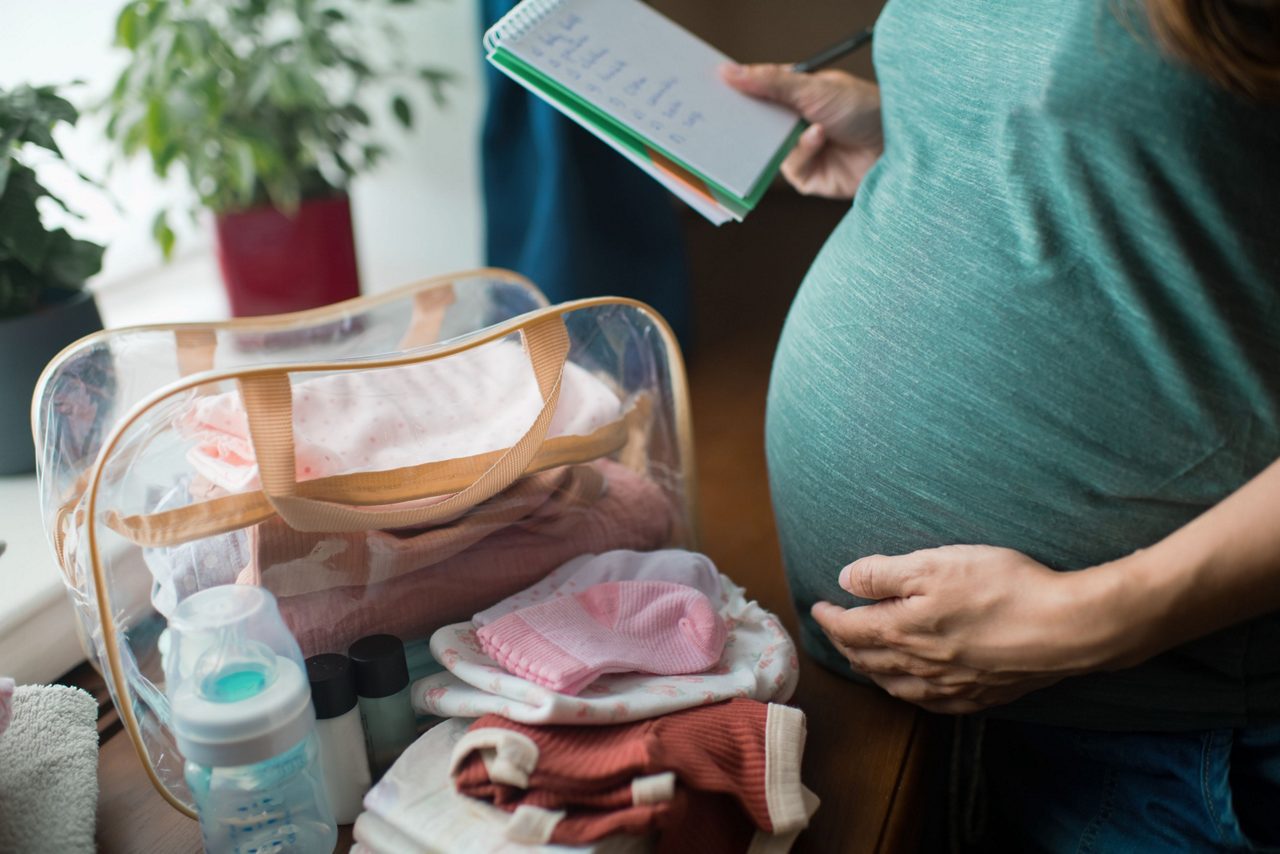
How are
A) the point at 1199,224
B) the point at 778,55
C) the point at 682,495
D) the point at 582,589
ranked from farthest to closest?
1. the point at 778,55
2. the point at 682,495
3. the point at 582,589
4. the point at 1199,224

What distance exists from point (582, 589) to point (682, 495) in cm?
15

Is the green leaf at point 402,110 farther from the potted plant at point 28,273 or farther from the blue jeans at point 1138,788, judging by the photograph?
the blue jeans at point 1138,788

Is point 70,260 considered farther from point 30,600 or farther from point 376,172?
point 376,172

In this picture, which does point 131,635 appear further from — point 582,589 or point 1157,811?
point 1157,811

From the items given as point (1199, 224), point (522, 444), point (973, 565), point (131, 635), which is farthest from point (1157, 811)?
point (131, 635)

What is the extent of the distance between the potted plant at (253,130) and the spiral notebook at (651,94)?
459 mm

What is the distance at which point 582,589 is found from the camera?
0.71m

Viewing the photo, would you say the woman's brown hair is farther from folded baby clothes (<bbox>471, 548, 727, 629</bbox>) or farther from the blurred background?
the blurred background

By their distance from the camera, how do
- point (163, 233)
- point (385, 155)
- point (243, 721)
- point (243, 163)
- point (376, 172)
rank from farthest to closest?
point (376, 172), point (385, 155), point (163, 233), point (243, 163), point (243, 721)

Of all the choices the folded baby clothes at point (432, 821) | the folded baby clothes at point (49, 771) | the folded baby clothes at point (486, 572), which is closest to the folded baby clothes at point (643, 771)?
the folded baby clothes at point (432, 821)

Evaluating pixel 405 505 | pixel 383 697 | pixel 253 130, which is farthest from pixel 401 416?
pixel 253 130

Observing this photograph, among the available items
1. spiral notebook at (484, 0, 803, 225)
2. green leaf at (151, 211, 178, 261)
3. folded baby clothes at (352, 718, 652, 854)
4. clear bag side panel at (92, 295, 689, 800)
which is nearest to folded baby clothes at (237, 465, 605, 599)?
clear bag side panel at (92, 295, 689, 800)

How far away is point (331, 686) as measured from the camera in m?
0.61

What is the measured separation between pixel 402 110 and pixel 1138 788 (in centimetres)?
114
